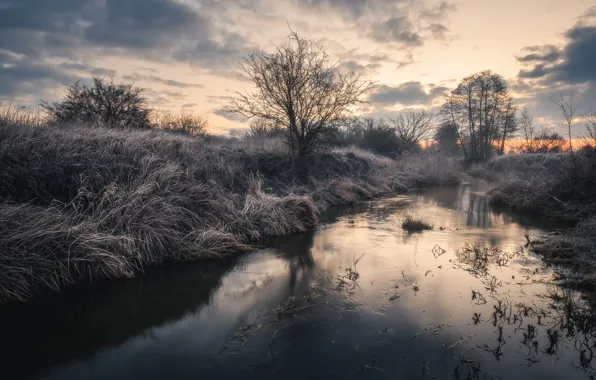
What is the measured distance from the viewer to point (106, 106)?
631 inches

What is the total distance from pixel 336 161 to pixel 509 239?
11515 millimetres

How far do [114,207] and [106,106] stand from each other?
1161cm

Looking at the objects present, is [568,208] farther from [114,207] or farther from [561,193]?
[114,207]

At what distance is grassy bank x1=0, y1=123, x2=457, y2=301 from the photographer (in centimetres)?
543

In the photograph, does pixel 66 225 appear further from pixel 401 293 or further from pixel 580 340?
pixel 580 340

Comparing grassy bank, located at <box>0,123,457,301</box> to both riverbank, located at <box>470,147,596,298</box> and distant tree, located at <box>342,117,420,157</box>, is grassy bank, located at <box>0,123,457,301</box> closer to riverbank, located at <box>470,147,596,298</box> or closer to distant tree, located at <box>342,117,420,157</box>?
riverbank, located at <box>470,147,596,298</box>

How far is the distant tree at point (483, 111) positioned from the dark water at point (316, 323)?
3111 cm

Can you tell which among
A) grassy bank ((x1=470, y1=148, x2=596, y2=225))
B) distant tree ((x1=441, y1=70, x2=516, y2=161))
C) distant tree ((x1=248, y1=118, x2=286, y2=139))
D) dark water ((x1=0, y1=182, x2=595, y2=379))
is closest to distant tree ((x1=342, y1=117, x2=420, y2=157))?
distant tree ((x1=441, y1=70, x2=516, y2=161))

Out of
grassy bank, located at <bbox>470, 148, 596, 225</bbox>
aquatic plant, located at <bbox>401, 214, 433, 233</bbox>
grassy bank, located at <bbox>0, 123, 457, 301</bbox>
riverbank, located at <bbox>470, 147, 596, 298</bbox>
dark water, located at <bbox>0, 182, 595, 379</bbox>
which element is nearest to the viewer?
dark water, located at <bbox>0, 182, 595, 379</bbox>

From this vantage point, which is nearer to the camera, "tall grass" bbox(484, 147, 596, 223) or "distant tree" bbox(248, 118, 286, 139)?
"tall grass" bbox(484, 147, 596, 223)

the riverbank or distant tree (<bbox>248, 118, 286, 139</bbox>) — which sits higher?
distant tree (<bbox>248, 118, 286, 139</bbox>)

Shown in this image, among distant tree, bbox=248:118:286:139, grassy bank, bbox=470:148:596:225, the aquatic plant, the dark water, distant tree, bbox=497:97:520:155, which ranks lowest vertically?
the dark water

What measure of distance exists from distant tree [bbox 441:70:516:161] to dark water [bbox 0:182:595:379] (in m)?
31.1

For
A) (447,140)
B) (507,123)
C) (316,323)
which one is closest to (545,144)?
(507,123)
